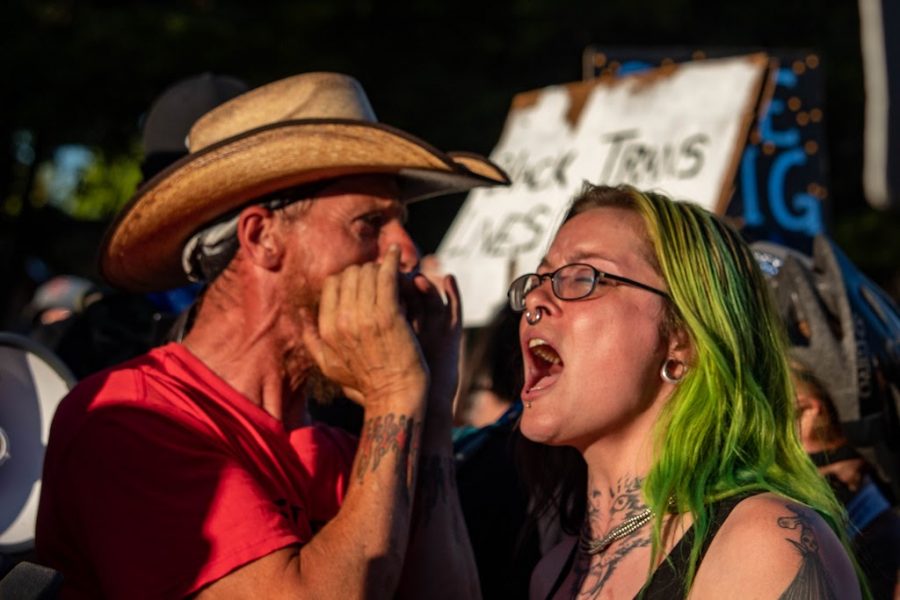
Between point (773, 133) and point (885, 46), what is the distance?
3.90 metres

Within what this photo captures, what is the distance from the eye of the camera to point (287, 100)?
3.42 m

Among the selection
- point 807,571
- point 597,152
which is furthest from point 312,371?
point 597,152

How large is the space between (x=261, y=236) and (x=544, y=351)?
0.85m

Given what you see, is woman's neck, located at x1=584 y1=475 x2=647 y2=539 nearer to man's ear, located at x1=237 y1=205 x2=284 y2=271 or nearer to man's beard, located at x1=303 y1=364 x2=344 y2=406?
man's beard, located at x1=303 y1=364 x2=344 y2=406

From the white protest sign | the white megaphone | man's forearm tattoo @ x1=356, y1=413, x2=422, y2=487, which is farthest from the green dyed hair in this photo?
the white protest sign

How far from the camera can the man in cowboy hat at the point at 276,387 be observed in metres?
2.77

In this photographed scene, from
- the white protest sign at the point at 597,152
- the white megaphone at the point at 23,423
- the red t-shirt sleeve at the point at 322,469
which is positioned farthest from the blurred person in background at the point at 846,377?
the white megaphone at the point at 23,423

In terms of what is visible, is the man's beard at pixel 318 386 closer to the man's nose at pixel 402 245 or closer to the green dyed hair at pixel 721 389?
the man's nose at pixel 402 245

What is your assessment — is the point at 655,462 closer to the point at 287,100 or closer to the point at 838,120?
the point at 287,100

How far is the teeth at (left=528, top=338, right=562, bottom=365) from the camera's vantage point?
2.81 m

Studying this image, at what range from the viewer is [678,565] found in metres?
2.42

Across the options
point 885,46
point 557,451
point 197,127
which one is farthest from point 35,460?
point 885,46

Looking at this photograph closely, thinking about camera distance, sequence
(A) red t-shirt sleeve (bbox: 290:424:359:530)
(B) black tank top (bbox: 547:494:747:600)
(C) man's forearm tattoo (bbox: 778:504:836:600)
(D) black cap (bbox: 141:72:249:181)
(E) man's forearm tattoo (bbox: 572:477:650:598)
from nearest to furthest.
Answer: (C) man's forearm tattoo (bbox: 778:504:836:600) < (B) black tank top (bbox: 547:494:747:600) < (E) man's forearm tattoo (bbox: 572:477:650:598) < (A) red t-shirt sleeve (bbox: 290:424:359:530) < (D) black cap (bbox: 141:72:249:181)

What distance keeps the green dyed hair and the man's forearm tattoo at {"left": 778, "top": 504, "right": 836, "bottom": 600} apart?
0.51ft
